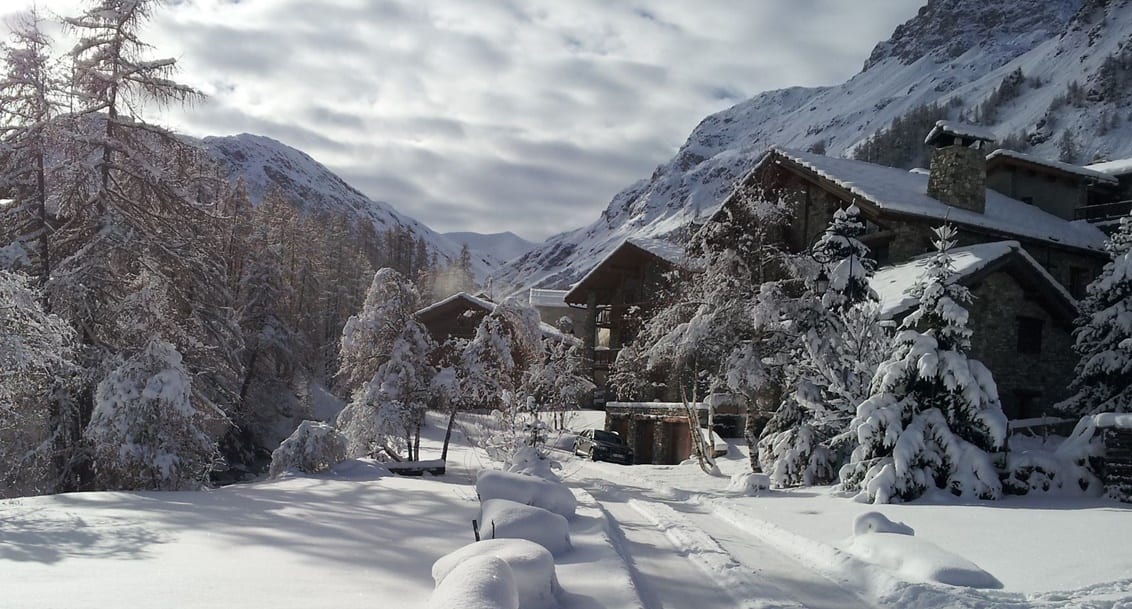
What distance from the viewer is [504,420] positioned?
2106 centimetres

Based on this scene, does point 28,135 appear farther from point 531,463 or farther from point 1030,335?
point 1030,335

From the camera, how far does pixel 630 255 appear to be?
35.8 m

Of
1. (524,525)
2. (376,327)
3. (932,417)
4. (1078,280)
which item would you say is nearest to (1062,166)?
(1078,280)

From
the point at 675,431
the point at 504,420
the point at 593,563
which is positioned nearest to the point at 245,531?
the point at 593,563

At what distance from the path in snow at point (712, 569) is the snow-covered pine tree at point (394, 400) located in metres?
8.09

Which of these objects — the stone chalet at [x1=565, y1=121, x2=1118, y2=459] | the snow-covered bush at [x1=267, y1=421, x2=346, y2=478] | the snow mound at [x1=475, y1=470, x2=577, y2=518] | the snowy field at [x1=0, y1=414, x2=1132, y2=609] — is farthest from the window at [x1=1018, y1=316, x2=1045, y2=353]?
the snow-covered bush at [x1=267, y1=421, x2=346, y2=478]

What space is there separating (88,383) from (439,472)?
8.56 m

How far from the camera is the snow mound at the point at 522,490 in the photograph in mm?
10500

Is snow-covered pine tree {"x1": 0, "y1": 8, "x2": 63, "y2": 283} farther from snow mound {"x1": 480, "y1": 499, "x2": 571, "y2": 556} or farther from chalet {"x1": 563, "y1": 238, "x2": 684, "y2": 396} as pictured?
chalet {"x1": 563, "y1": 238, "x2": 684, "y2": 396}

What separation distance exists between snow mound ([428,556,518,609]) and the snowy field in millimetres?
712

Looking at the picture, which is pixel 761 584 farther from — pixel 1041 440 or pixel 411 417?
pixel 1041 440

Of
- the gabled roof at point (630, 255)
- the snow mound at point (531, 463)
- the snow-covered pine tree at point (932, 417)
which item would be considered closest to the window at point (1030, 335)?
the snow-covered pine tree at point (932, 417)

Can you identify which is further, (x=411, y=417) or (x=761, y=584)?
(x=411, y=417)

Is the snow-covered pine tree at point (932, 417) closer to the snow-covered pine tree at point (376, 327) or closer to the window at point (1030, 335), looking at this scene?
the window at point (1030, 335)
